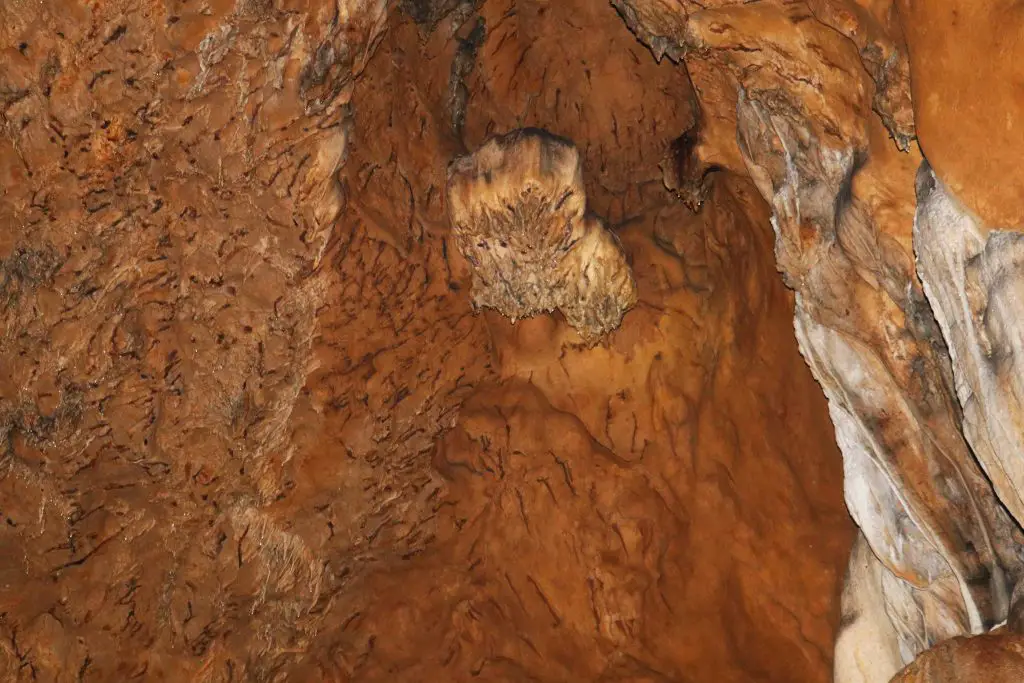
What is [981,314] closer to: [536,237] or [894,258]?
[894,258]

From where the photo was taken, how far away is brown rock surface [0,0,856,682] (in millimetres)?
3898

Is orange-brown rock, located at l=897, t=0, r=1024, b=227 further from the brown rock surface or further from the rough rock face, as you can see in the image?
the brown rock surface

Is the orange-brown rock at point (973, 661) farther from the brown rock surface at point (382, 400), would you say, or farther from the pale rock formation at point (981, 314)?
the brown rock surface at point (382, 400)

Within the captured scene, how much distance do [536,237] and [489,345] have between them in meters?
0.78

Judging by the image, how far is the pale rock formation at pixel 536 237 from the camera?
4.35 m

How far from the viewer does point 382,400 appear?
15.7 ft

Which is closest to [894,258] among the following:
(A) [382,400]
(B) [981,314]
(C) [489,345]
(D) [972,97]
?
(B) [981,314]

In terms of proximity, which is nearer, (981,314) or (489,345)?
(981,314)

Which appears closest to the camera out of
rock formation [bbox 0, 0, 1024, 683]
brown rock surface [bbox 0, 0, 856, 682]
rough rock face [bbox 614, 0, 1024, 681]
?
rough rock face [bbox 614, 0, 1024, 681]

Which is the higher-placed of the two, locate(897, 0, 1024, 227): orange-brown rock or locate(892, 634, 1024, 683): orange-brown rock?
locate(897, 0, 1024, 227): orange-brown rock

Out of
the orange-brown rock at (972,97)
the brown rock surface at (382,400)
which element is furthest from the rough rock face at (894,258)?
the brown rock surface at (382,400)

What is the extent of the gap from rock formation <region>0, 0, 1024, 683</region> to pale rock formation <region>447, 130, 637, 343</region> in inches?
0.7

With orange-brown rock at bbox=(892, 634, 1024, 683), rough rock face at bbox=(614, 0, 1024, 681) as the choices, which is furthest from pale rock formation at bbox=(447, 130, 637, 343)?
orange-brown rock at bbox=(892, 634, 1024, 683)

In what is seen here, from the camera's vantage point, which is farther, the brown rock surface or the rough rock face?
the brown rock surface
